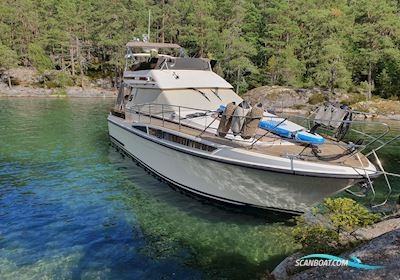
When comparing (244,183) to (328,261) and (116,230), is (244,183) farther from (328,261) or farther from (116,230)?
(116,230)

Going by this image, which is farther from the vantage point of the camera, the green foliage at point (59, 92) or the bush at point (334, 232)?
the green foliage at point (59, 92)

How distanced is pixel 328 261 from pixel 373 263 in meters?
0.72

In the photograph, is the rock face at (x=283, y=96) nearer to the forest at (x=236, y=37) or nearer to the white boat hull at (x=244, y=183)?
the forest at (x=236, y=37)

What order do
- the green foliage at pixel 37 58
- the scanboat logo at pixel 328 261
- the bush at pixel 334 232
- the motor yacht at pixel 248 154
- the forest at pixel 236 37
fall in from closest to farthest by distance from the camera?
the scanboat logo at pixel 328 261
the bush at pixel 334 232
the motor yacht at pixel 248 154
the forest at pixel 236 37
the green foliage at pixel 37 58

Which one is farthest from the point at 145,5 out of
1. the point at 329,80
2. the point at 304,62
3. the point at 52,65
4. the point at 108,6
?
the point at 329,80

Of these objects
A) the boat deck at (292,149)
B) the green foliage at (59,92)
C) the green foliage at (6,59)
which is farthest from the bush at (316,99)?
the green foliage at (6,59)

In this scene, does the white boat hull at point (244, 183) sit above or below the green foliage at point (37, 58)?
below

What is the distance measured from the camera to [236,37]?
190 ft

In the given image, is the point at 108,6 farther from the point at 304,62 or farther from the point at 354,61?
the point at 354,61

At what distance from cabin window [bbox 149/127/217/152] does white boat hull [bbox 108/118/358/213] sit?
0.32 metres

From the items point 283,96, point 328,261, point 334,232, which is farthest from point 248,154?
point 283,96

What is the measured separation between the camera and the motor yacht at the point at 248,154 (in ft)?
26.8

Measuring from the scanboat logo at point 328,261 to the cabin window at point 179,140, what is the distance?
4.08m

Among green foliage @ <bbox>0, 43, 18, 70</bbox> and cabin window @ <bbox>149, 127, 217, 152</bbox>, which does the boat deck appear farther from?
green foliage @ <bbox>0, 43, 18, 70</bbox>
